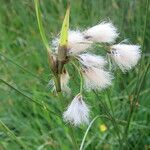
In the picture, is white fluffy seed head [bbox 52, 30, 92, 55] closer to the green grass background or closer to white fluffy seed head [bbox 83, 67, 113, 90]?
white fluffy seed head [bbox 83, 67, 113, 90]

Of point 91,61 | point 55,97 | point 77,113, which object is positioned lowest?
point 55,97

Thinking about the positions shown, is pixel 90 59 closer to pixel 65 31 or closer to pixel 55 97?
pixel 65 31

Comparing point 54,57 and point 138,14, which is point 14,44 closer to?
point 138,14

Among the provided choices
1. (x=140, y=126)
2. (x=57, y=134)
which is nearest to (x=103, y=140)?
(x=140, y=126)

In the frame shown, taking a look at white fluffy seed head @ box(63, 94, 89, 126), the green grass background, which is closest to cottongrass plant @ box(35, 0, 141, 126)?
white fluffy seed head @ box(63, 94, 89, 126)

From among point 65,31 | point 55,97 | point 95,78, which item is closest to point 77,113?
point 95,78
